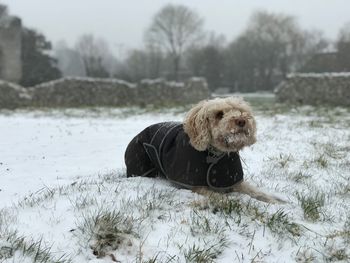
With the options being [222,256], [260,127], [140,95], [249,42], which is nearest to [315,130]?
[260,127]

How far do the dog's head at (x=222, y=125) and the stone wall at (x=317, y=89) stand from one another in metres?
16.7

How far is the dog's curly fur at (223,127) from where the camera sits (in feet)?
12.7

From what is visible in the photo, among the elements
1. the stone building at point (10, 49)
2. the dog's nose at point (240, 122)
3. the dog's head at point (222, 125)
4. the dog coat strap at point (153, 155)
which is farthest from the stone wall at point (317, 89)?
the stone building at point (10, 49)

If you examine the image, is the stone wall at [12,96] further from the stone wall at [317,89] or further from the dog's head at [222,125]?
the dog's head at [222,125]

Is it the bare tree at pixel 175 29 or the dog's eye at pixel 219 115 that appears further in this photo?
the bare tree at pixel 175 29

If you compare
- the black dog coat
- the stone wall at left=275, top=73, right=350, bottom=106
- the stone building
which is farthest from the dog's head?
the stone building

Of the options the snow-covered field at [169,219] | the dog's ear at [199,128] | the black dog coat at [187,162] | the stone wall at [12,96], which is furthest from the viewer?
the stone wall at [12,96]

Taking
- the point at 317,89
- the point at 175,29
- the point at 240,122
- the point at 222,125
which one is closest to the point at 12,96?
the point at 317,89

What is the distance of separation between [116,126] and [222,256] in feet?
27.6

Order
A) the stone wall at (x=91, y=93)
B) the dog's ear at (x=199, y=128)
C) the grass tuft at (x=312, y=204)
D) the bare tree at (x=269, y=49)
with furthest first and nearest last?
the bare tree at (x=269, y=49), the stone wall at (x=91, y=93), the dog's ear at (x=199, y=128), the grass tuft at (x=312, y=204)

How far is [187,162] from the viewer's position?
4.21 meters

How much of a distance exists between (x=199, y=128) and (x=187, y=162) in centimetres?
37

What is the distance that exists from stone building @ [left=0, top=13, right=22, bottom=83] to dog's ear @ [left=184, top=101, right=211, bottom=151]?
1403 inches

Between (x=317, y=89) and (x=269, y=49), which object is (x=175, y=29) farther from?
(x=317, y=89)
